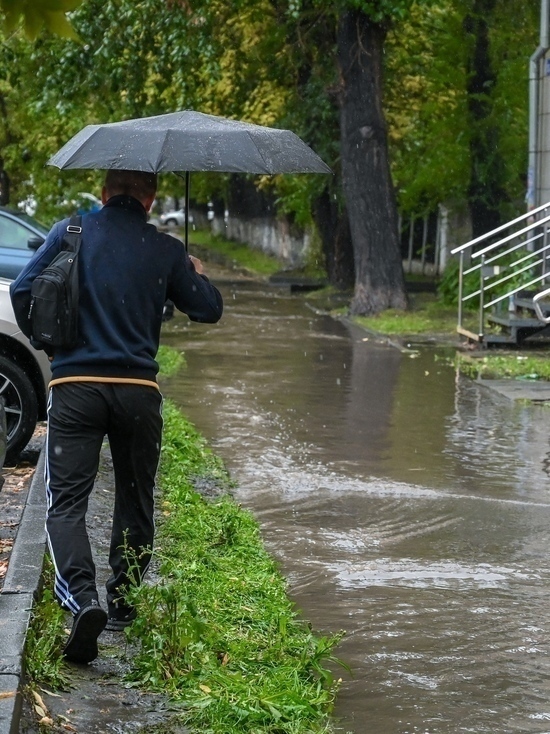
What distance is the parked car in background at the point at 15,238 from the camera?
1617 centimetres

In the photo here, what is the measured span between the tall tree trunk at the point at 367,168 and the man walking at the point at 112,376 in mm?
15591

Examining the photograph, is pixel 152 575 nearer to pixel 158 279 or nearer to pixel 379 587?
pixel 379 587

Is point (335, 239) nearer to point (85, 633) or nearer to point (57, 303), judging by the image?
point (57, 303)

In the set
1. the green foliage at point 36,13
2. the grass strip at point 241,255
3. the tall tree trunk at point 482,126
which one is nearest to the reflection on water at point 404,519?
the green foliage at point 36,13

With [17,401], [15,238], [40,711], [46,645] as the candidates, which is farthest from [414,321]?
[40,711]

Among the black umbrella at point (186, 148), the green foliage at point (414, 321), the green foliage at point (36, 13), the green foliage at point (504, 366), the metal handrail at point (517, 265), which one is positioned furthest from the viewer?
the green foliage at point (414, 321)

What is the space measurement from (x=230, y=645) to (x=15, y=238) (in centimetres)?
1223

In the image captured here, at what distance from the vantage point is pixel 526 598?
6023mm

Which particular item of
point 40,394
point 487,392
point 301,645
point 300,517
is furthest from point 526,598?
point 487,392

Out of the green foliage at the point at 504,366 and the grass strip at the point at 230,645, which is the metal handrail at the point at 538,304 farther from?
the grass strip at the point at 230,645

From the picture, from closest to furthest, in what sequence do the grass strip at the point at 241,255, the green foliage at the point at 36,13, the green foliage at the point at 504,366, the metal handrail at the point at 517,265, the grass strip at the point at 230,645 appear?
the green foliage at the point at 36,13, the grass strip at the point at 230,645, the green foliage at the point at 504,366, the metal handrail at the point at 517,265, the grass strip at the point at 241,255

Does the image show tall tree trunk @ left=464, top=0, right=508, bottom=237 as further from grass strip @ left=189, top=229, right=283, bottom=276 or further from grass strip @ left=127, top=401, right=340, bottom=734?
grass strip @ left=127, top=401, right=340, bottom=734

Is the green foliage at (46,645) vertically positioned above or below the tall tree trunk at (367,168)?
below

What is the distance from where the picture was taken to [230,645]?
5062mm
